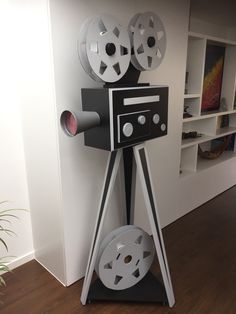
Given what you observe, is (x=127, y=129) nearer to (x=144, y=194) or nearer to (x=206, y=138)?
(x=144, y=194)

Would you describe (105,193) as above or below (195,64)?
below

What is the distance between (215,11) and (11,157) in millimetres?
2180

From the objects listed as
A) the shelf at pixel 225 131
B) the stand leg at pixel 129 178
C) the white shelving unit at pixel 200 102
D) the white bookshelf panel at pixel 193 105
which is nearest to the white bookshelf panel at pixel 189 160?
A: the white shelving unit at pixel 200 102

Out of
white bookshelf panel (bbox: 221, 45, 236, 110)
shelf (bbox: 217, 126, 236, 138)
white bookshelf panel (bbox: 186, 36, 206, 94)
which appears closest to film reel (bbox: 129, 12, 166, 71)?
white bookshelf panel (bbox: 186, 36, 206, 94)

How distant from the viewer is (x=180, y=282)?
180 centimetres

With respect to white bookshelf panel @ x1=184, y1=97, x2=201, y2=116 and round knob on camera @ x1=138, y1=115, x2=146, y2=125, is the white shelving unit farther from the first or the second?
round knob on camera @ x1=138, y1=115, x2=146, y2=125

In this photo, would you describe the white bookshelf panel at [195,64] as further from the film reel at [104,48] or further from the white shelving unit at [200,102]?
the film reel at [104,48]

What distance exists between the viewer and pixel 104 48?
1234mm

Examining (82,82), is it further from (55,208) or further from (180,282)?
(180,282)

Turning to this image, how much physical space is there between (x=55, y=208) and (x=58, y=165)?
0.30 metres

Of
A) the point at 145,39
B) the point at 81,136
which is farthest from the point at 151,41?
the point at 81,136

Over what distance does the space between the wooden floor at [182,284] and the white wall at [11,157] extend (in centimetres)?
19

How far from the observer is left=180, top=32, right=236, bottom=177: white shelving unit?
250 cm

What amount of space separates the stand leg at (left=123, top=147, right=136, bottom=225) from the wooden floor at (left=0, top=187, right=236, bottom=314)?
22.0 inches
